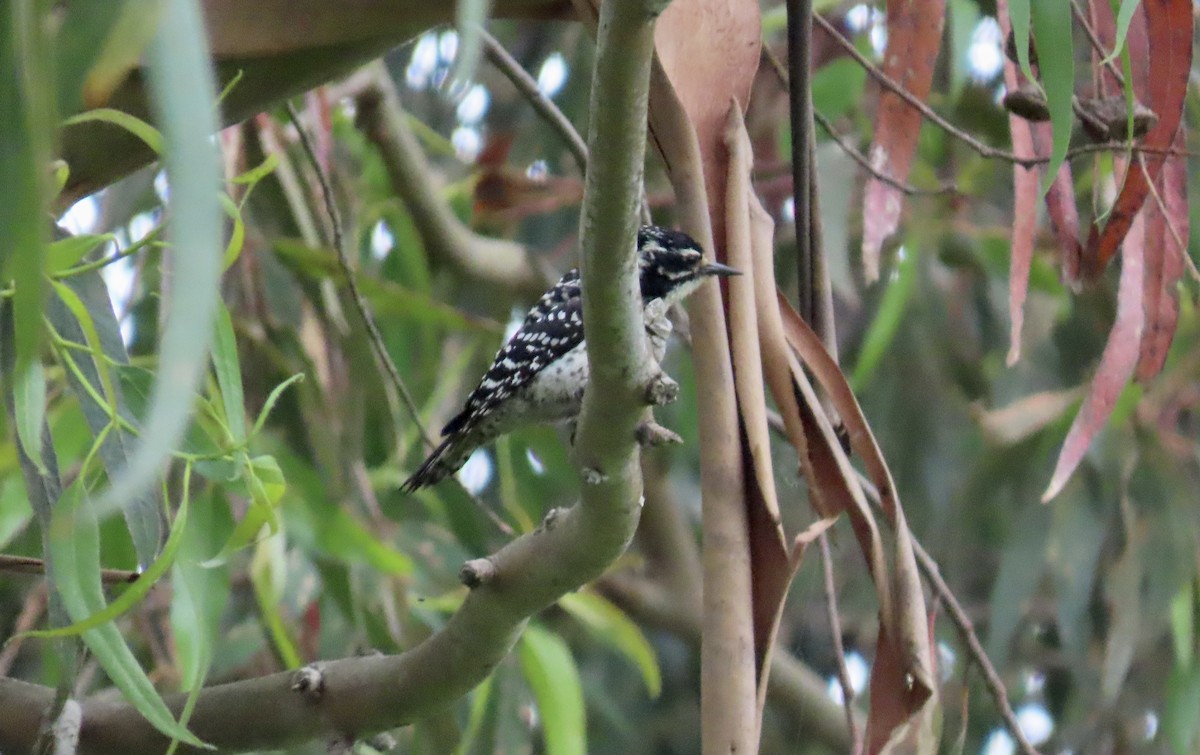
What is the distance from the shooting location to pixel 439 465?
242 cm

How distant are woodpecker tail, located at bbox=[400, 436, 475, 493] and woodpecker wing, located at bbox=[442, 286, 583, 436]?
0.08 feet

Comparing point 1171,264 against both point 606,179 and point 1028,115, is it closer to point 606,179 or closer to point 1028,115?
point 1028,115

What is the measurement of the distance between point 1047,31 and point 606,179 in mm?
382

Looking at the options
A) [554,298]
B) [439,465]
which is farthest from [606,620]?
[554,298]

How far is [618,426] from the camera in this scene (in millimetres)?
1079

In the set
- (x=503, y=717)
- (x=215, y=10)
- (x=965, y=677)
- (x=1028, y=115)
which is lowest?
(x=503, y=717)

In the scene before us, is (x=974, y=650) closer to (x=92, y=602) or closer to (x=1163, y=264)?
(x=1163, y=264)

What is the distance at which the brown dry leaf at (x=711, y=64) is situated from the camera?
1.17 metres

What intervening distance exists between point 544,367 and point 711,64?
131cm

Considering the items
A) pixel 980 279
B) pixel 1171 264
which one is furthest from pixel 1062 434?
pixel 1171 264

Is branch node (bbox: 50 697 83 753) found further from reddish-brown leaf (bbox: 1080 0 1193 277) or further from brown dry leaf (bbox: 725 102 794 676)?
reddish-brown leaf (bbox: 1080 0 1193 277)

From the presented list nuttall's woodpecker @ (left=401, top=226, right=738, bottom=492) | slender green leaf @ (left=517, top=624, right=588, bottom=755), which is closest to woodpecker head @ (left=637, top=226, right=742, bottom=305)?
nuttall's woodpecker @ (left=401, top=226, right=738, bottom=492)

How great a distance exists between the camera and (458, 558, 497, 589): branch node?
1217 millimetres

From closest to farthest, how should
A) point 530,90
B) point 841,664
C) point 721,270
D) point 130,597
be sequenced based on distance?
point 130,597 < point 721,270 < point 841,664 < point 530,90
